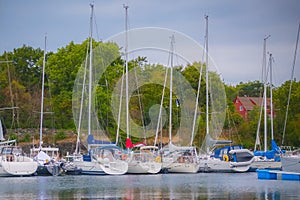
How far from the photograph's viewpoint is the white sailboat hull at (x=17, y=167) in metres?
64.3

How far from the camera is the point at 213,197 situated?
43562 millimetres

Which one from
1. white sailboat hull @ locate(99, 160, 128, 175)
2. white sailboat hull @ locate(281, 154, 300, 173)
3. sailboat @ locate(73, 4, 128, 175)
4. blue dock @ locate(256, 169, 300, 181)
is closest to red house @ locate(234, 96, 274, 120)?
white sailboat hull @ locate(281, 154, 300, 173)

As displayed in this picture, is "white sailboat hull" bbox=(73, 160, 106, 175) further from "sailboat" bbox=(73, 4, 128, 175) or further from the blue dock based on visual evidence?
the blue dock

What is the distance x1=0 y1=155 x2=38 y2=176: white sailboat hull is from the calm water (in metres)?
0.92

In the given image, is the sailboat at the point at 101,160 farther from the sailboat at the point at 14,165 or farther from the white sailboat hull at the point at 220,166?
the white sailboat hull at the point at 220,166

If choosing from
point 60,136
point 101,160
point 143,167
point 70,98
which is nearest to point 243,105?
point 70,98

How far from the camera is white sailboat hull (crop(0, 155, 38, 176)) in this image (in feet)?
211

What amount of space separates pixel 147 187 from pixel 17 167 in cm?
1717

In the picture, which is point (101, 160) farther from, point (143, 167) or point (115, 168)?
point (143, 167)

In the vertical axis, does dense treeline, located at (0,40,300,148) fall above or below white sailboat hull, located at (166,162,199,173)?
above

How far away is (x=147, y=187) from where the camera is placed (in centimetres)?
5231

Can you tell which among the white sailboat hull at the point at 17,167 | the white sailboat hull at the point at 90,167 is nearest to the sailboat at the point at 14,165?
the white sailboat hull at the point at 17,167

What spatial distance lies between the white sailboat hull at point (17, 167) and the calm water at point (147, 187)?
0.92 m

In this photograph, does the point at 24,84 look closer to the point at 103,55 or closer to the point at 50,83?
the point at 50,83
